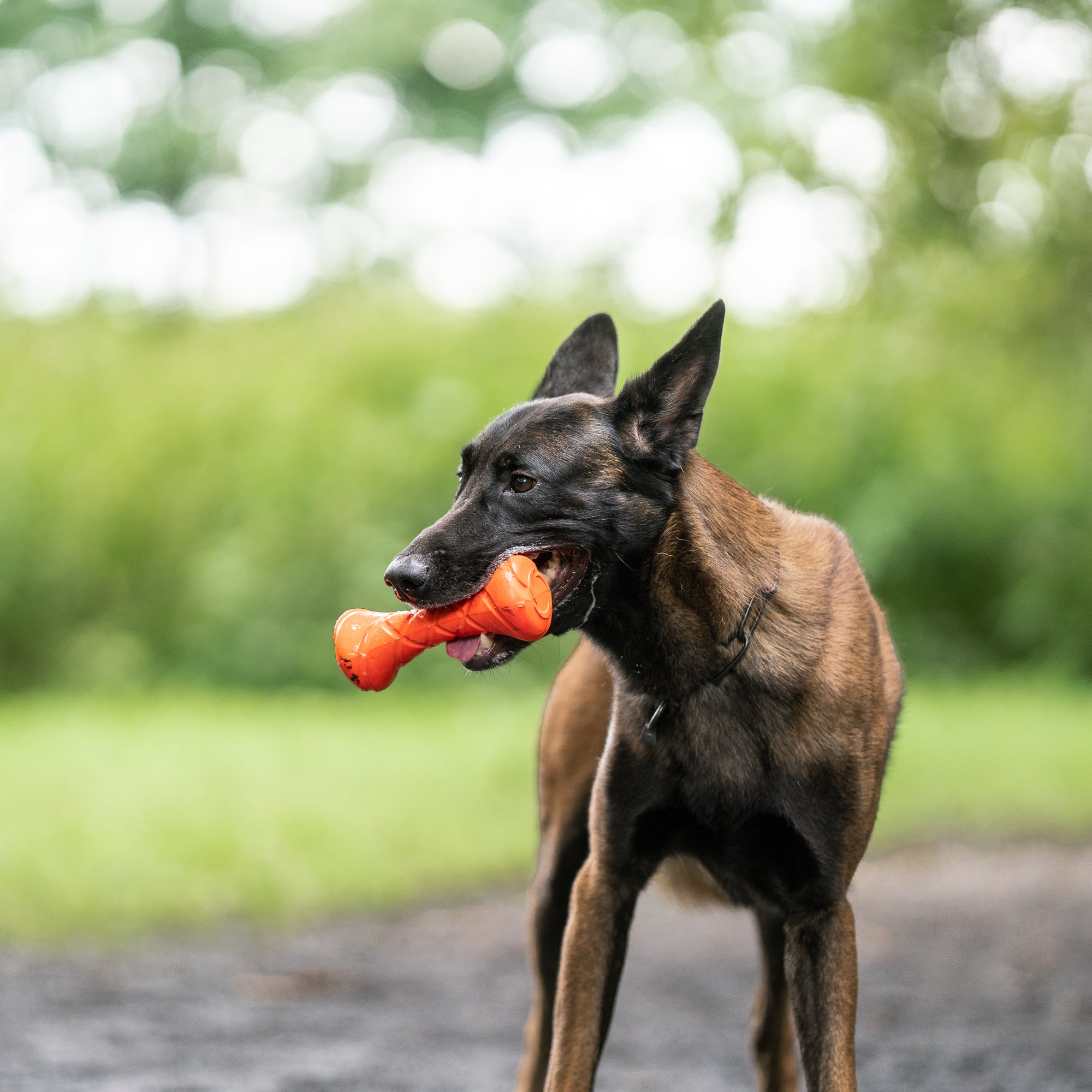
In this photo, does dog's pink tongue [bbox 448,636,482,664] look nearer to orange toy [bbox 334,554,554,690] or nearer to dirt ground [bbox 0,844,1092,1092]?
orange toy [bbox 334,554,554,690]

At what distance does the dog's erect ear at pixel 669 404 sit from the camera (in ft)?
9.79

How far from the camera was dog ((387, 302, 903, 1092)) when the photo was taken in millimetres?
2926

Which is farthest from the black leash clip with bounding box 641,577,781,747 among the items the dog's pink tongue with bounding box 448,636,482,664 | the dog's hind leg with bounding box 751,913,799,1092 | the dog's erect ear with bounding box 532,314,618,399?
the dog's hind leg with bounding box 751,913,799,1092

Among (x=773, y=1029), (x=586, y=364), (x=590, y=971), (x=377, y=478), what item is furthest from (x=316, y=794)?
(x=590, y=971)

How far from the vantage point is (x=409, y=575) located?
2.77 meters

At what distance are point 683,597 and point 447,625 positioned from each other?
529 millimetres

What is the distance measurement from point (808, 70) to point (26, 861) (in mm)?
7081

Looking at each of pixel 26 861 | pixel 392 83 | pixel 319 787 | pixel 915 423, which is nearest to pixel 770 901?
pixel 26 861

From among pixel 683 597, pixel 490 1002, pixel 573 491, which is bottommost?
pixel 490 1002

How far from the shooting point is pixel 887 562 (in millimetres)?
12641

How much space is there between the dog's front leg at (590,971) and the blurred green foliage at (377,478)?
8.75 meters

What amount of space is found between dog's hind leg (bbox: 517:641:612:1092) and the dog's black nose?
3.08 feet

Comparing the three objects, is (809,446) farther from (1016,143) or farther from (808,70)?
(1016,143)

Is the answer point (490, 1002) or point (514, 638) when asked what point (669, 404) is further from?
point (490, 1002)
